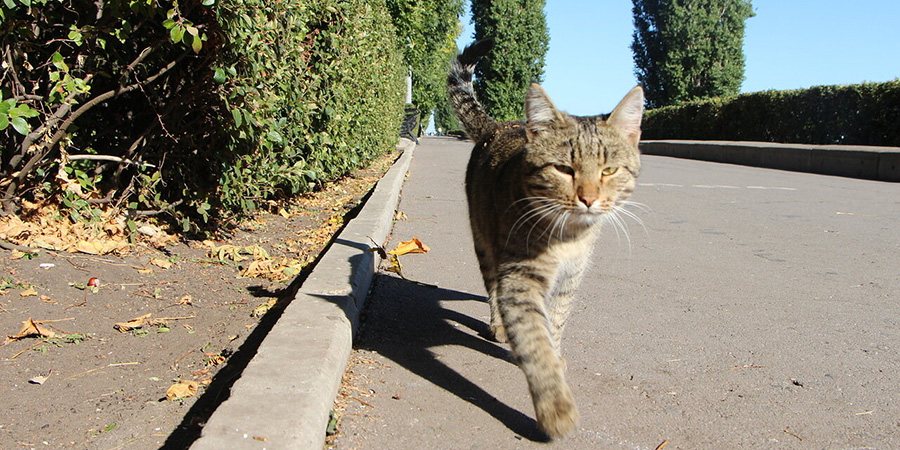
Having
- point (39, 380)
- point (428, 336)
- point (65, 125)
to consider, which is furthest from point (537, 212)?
point (65, 125)

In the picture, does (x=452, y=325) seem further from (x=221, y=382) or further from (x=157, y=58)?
(x=157, y=58)

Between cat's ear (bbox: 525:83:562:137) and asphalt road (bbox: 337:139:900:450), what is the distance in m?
1.17

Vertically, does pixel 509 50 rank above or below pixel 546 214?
above

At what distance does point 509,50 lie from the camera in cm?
4494

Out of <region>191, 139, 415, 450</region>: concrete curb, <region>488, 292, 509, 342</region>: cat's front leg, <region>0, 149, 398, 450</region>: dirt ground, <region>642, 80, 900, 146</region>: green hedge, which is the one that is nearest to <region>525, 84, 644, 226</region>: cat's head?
<region>488, 292, 509, 342</region>: cat's front leg

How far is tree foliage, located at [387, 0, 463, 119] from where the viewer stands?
739 inches

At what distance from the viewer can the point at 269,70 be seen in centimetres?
526

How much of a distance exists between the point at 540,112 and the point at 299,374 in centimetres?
170

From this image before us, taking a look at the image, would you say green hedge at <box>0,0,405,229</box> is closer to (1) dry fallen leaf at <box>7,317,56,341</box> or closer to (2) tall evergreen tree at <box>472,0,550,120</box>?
(1) dry fallen leaf at <box>7,317,56,341</box>

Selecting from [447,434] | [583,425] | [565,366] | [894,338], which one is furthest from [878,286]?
[447,434]

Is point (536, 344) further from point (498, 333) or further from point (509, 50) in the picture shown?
point (509, 50)

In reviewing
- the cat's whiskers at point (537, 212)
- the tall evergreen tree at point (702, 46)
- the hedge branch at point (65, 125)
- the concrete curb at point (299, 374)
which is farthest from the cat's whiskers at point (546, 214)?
the tall evergreen tree at point (702, 46)

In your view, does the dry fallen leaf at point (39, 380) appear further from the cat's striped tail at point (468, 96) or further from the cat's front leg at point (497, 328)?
the cat's striped tail at point (468, 96)

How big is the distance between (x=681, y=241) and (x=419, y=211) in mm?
2986
